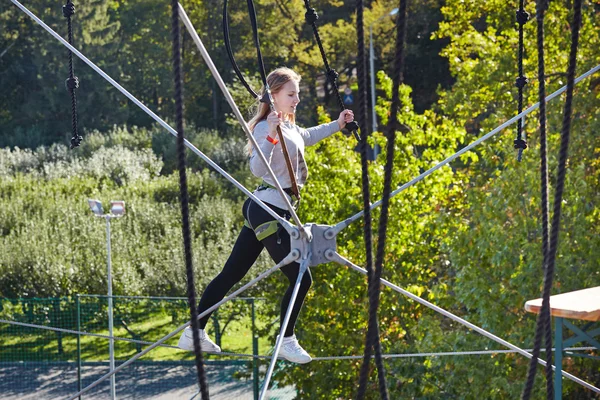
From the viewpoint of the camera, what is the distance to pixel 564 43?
980 cm

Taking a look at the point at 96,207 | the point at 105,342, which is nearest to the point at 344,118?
the point at 96,207

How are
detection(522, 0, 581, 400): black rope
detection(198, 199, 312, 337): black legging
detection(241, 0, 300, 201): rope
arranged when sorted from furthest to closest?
detection(198, 199, 312, 337): black legging < detection(241, 0, 300, 201): rope < detection(522, 0, 581, 400): black rope

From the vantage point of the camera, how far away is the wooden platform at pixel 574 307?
4027mm

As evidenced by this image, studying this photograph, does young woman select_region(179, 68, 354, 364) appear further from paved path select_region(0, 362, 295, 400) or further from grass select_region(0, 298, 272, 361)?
grass select_region(0, 298, 272, 361)

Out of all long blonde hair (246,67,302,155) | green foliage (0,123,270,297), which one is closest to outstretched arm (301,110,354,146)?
long blonde hair (246,67,302,155)

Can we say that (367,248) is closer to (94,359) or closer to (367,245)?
(367,245)

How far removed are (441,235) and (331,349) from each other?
1.57 m

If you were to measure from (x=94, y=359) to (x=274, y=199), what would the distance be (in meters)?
10.4

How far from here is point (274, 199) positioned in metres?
3.63

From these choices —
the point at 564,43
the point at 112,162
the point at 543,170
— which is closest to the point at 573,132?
the point at 564,43

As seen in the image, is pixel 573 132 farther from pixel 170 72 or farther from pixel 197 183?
pixel 170 72

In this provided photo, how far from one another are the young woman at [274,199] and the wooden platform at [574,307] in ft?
3.58

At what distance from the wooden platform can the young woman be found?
1.09 meters

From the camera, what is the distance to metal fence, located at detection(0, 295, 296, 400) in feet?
39.4
